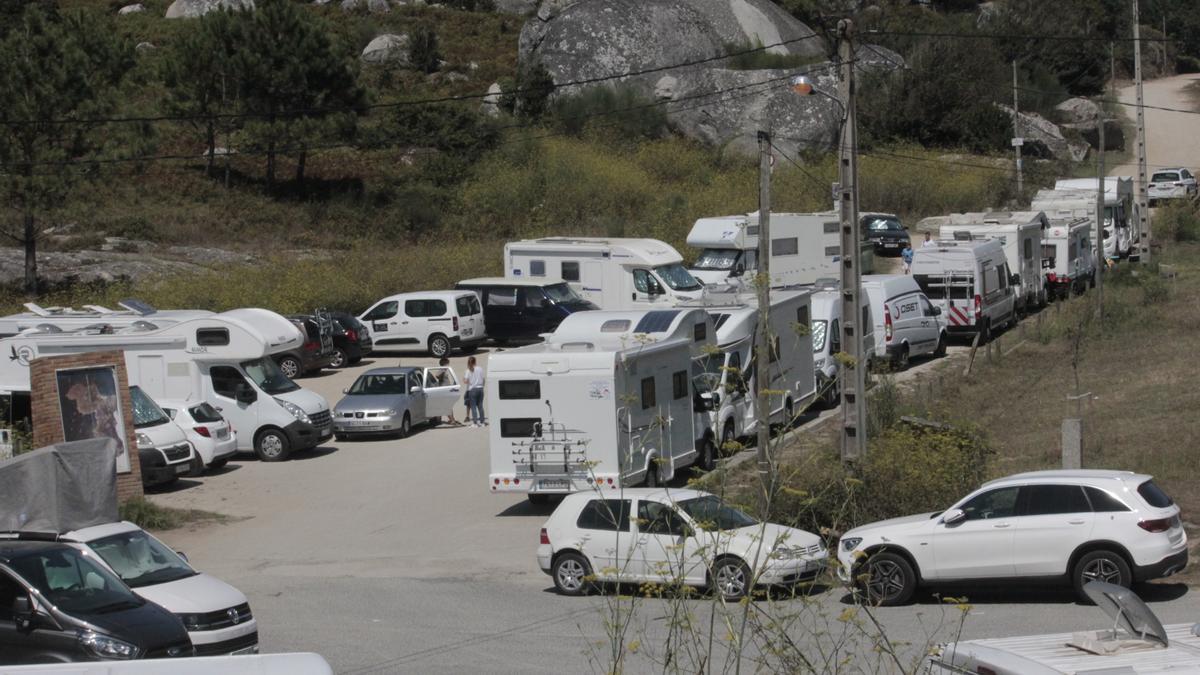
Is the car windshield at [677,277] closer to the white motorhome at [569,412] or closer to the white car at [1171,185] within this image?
the white motorhome at [569,412]

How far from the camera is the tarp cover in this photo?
48.9ft

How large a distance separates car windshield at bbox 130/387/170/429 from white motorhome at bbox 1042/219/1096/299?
92.2ft

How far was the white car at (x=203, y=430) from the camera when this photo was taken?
24.5 meters

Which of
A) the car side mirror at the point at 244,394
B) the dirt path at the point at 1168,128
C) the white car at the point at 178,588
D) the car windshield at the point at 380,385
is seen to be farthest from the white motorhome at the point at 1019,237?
the dirt path at the point at 1168,128

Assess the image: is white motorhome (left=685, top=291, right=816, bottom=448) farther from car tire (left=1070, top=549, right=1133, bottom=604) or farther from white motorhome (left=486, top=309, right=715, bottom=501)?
car tire (left=1070, top=549, right=1133, bottom=604)

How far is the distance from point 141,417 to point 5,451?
2.81 m

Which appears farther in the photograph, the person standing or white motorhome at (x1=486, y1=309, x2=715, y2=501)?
the person standing

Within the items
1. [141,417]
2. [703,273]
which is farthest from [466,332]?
[141,417]

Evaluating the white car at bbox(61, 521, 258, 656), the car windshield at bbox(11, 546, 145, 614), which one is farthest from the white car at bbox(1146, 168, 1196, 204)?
the car windshield at bbox(11, 546, 145, 614)

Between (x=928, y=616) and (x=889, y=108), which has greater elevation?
(x=889, y=108)

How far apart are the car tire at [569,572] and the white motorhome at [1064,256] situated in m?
29.6

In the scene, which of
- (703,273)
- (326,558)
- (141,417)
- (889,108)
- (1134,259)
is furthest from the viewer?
(889,108)

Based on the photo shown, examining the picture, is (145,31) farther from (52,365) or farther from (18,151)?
(52,365)

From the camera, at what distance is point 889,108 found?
227 ft
